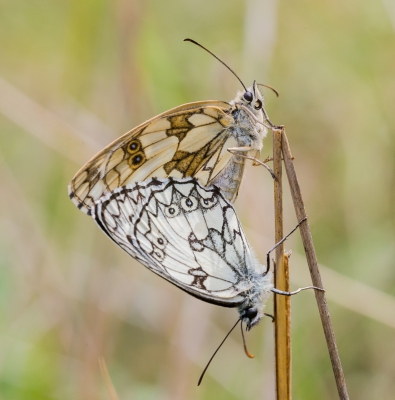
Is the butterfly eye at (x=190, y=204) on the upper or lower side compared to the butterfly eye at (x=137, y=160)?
lower

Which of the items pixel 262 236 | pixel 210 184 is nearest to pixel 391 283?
pixel 262 236

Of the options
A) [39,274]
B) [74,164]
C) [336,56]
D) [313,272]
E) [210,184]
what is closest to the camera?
[313,272]

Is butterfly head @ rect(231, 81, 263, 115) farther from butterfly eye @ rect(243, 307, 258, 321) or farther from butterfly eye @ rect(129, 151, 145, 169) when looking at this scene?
butterfly eye @ rect(243, 307, 258, 321)

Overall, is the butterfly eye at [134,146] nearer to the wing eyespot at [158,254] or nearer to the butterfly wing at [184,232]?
the butterfly wing at [184,232]

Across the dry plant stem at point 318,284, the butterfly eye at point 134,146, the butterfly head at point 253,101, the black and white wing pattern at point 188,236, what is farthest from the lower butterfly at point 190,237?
the dry plant stem at point 318,284

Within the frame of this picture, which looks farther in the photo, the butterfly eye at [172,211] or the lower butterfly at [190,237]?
the butterfly eye at [172,211]

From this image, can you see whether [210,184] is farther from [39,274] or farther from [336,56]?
[336,56]

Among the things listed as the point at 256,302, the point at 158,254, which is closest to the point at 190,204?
the point at 158,254

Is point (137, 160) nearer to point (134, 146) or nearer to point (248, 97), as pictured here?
point (134, 146)
